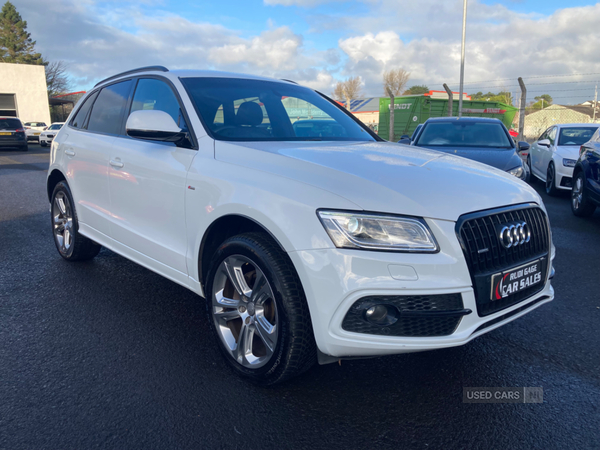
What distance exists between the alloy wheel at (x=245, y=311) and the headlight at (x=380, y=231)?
488 millimetres

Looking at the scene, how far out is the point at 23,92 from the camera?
42344mm

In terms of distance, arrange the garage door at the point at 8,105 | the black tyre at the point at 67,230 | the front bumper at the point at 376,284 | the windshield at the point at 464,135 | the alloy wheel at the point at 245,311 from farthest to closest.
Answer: the garage door at the point at 8,105 → the windshield at the point at 464,135 → the black tyre at the point at 67,230 → the alloy wheel at the point at 245,311 → the front bumper at the point at 376,284

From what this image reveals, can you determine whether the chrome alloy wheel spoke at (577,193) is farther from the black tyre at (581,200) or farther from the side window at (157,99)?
the side window at (157,99)

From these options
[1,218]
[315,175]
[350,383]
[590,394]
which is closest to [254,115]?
[315,175]

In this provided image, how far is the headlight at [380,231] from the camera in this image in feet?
7.22

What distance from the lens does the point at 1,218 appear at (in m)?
7.23

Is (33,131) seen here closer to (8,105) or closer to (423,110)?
(8,105)

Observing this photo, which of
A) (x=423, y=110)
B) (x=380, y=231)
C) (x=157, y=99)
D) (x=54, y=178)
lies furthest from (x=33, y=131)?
(x=380, y=231)

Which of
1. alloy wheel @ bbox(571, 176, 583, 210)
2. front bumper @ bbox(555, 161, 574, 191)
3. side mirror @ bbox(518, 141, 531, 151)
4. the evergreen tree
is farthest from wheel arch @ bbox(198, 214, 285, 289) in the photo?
the evergreen tree

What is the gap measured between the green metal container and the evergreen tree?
5920cm

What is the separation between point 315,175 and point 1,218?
6.52m

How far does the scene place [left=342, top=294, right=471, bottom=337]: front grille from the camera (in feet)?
7.22

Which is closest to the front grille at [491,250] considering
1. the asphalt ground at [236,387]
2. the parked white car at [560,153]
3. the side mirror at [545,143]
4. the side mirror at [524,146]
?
the asphalt ground at [236,387]

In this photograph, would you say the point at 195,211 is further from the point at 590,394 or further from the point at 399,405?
the point at 590,394
